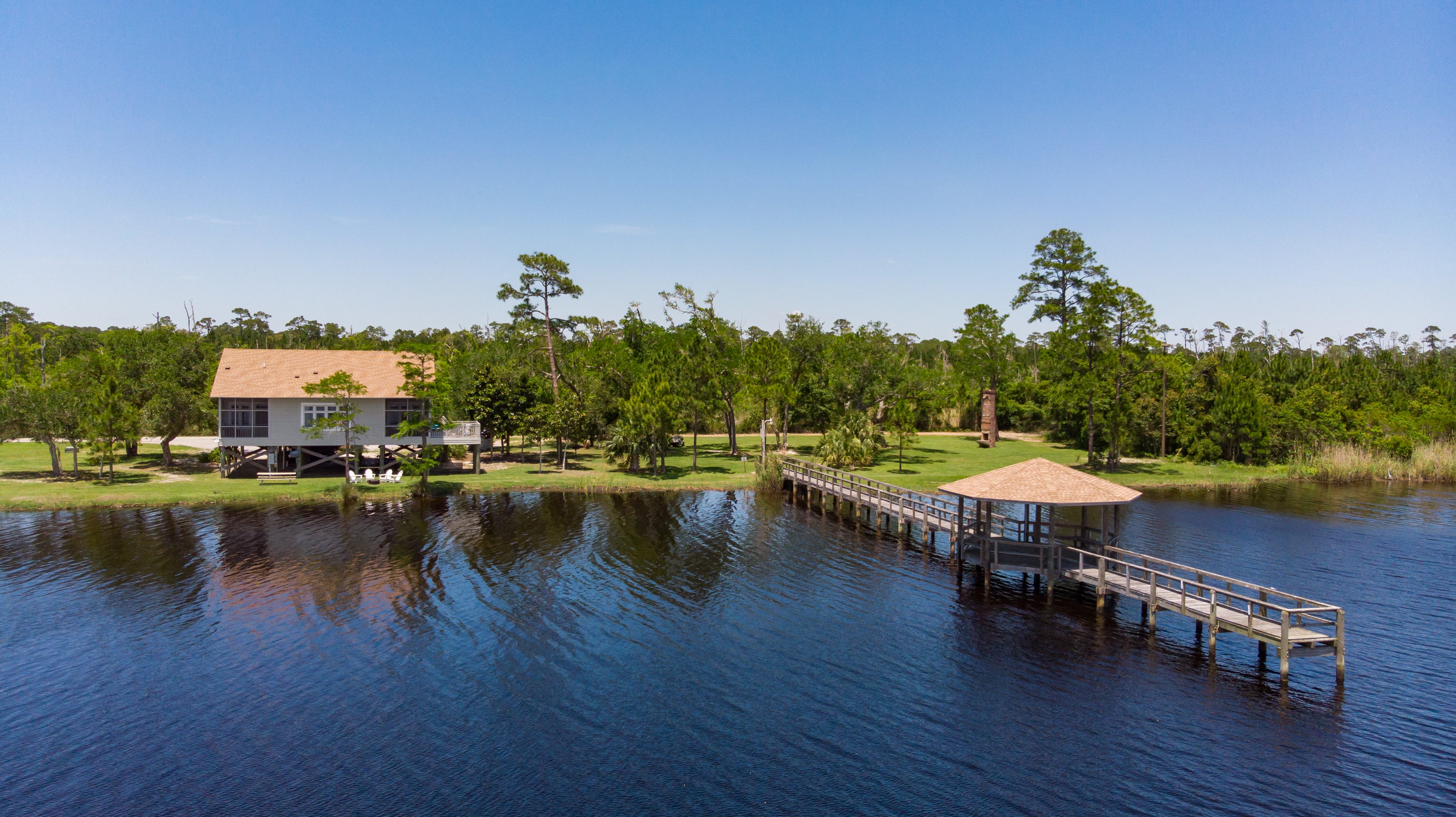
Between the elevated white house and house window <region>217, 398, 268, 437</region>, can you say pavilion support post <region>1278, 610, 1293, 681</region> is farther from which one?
house window <region>217, 398, 268, 437</region>

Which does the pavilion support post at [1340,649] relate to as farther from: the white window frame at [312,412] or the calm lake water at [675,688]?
the white window frame at [312,412]

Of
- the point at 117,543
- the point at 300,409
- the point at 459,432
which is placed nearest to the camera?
the point at 117,543

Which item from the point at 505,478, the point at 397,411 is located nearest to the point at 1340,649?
the point at 505,478

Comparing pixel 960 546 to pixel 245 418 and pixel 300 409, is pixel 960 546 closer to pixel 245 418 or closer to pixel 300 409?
pixel 300 409

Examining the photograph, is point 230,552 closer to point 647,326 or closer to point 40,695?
point 40,695

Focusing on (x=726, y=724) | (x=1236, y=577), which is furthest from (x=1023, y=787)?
(x=1236, y=577)

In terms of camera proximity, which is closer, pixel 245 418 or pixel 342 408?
pixel 342 408
